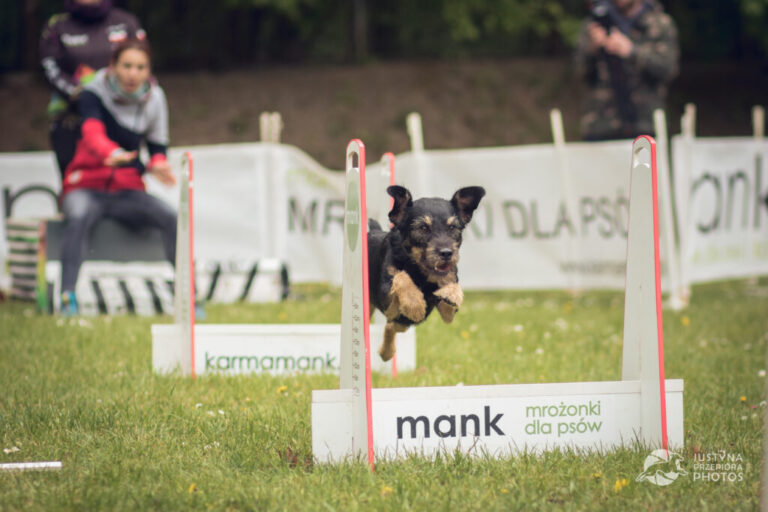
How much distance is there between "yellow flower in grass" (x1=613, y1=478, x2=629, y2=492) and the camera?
319 centimetres

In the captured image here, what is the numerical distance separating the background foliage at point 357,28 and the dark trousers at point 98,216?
48.2ft

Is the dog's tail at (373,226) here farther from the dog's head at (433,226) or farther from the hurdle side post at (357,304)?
the dog's head at (433,226)

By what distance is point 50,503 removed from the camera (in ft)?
9.79

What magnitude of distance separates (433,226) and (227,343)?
94.1 inches

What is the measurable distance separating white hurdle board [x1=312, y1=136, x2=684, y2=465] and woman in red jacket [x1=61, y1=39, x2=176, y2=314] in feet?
13.0

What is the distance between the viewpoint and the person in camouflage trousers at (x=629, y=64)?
838 cm

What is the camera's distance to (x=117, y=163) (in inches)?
266

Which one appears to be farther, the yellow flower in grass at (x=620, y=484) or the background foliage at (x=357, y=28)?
the background foliage at (x=357, y=28)

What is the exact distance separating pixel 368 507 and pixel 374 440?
53 cm

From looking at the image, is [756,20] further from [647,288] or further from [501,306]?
[647,288]

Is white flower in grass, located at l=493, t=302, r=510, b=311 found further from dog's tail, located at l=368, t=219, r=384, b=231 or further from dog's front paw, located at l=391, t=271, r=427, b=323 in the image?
dog's front paw, located at l=391, t=271, r=427, b=323

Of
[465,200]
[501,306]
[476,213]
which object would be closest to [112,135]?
[476,213]

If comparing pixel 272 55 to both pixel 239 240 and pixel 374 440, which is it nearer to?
pixel 239 240

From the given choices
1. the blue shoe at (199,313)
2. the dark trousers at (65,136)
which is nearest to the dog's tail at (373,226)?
the blue shoe at (199,313)
